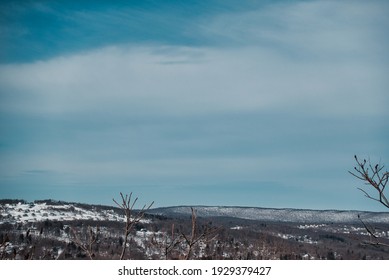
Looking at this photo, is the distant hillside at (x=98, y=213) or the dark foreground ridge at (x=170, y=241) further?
the distant hillside at (x=98, y=213)

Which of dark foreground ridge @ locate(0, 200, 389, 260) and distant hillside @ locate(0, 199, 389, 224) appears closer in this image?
dark foreground ridge @ locate(0, 200, 389, 260)

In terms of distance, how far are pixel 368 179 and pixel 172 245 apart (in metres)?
1.15

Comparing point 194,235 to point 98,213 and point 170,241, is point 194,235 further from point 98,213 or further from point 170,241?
point 98,213

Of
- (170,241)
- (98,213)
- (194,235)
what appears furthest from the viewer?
(98,213)

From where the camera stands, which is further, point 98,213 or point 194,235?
point 98,213

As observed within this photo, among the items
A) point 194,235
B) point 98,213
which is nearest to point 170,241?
point 194,235

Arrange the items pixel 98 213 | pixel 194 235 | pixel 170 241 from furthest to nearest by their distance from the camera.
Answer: pixel 98 213
pixel 170 241
pixel 194 235

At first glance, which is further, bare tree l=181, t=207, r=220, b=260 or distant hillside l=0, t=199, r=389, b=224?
distant hillside l=0, t=199, r=389, b=224

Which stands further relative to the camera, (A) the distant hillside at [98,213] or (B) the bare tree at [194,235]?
(A) the distant hillside at [98,213]
